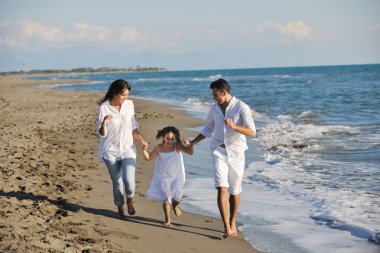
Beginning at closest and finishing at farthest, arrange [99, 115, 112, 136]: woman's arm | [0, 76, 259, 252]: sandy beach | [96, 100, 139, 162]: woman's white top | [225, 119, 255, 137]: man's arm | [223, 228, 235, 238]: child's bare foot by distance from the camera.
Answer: [0, 76, 259, 252]: sandy beach, [225, 119, 255, 137]: man's arm, [223, 228, 235, 238]: child's bare foot, [99, 115, 112, 136]: woman's arm, [96, 100, 139, 162]: woman's white top

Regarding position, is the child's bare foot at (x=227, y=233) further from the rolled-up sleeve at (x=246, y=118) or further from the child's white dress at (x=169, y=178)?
the rolled-up sleeve at (x=246, y=118)

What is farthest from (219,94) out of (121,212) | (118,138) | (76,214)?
(76,214)

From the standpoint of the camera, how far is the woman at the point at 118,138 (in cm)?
529

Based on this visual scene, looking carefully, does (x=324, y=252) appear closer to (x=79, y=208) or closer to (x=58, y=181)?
(x=79, y=208)

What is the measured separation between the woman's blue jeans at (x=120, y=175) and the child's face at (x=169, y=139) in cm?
48

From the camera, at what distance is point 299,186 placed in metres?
7.11

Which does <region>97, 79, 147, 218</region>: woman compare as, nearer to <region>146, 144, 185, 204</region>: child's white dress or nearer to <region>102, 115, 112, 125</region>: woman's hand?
<region>102, 115, 112, 125</region>: woman's hand

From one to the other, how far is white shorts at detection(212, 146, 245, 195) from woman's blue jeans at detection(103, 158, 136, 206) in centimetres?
107

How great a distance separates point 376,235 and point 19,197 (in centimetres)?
429

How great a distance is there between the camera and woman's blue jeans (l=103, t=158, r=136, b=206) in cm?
537

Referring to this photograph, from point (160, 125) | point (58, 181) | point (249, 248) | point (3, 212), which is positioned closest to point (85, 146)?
point (58, 181)

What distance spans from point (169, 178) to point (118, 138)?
78 centimetres

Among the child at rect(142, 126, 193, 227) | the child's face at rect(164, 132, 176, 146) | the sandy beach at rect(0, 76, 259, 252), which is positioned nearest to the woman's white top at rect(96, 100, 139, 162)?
the child at rect(142, 126, 193, 227)

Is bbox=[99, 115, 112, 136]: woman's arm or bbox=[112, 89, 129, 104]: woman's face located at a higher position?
bbox=[112, 89, 129, 104]: woman's face
